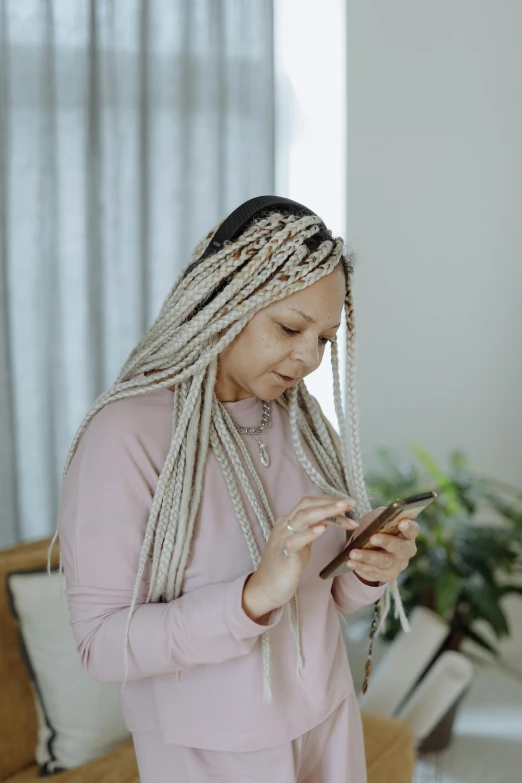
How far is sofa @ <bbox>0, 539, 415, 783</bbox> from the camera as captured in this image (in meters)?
1.61

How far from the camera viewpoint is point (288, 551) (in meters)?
0.86

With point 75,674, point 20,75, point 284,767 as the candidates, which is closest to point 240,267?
point 284,767

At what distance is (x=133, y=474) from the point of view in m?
0.97

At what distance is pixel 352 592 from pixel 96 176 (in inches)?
60.7

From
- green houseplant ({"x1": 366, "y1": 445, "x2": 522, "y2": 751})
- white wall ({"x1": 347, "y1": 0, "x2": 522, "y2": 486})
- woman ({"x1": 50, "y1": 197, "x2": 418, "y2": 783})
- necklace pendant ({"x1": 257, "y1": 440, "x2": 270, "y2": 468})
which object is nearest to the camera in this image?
woman ({"x1": 50, "y1": 197, "x2": 418, "y2": 783})

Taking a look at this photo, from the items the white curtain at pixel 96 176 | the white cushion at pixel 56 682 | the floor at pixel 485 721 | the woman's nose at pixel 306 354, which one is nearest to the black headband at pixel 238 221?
the woman's nose at pixel 306 354

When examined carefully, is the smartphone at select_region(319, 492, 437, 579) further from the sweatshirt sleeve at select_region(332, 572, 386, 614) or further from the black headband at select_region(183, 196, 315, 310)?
the black headband at select_region(183, 196, 315, 310)

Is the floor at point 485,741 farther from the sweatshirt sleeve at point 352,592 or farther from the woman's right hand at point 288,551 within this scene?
the woman's right hand at point 288,551

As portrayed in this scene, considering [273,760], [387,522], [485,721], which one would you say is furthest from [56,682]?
[485,721]

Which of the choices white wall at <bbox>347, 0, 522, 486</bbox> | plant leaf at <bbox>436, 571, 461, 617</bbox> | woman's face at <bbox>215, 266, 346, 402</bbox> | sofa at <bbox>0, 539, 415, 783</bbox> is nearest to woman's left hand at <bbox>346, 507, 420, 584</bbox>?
woman's face at <bbox>215, 266, 346, 402</bbox>

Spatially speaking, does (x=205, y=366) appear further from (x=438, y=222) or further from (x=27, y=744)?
(x=438, y=222)

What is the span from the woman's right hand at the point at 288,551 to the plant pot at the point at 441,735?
1593 millimetres

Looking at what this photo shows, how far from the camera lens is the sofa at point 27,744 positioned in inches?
63.5

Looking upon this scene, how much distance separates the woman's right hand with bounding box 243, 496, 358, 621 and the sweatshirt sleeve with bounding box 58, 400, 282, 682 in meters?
0.02
